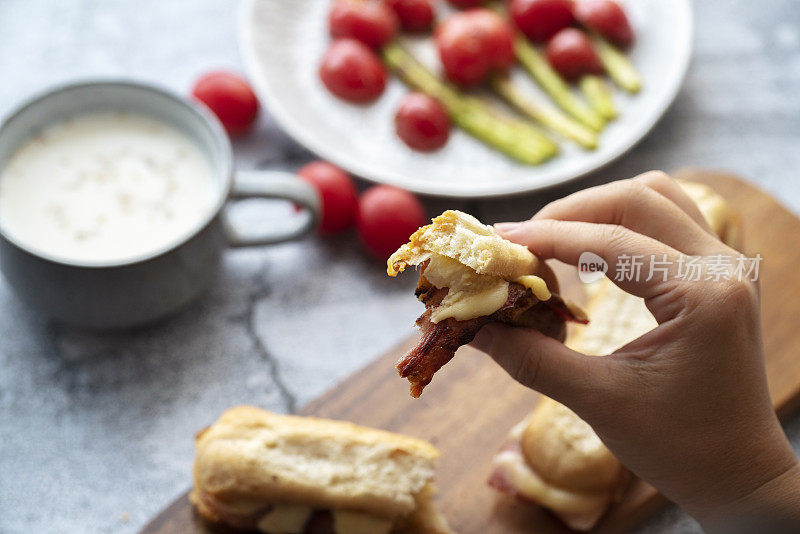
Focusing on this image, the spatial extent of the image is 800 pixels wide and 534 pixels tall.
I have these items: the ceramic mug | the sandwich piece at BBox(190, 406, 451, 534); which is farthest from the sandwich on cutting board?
→ the ceramic mug

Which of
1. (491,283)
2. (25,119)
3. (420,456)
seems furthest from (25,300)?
(491,283)

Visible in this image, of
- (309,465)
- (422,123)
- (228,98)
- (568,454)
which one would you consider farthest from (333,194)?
(568,454)

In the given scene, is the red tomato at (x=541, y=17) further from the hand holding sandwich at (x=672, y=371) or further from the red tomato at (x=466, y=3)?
the hand holding sandwich at (x=672, y=371)

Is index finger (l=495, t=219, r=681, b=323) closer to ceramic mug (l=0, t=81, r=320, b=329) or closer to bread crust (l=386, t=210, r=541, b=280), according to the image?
bread crust (l=386, t=210, r=541, b=280)

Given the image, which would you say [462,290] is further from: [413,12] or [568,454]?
[413,12]

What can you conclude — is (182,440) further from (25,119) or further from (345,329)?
(25,119)

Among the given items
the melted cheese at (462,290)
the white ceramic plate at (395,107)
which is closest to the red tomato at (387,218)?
the white ceramic plate at (395,107)
